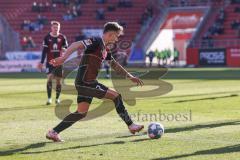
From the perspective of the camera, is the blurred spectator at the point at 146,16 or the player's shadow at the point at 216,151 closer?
the player's shadow at the point at 216,151

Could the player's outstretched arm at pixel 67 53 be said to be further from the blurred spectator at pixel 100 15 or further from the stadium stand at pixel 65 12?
the blurred spectator at pixel 100 15

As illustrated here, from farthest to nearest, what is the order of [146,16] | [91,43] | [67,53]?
1. [146,16]
2. [91,43]
3. [67,53]

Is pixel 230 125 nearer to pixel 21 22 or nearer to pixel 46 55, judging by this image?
pixel 46 55

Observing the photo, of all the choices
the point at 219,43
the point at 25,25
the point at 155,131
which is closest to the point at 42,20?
the point at 25,25

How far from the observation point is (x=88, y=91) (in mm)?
12062

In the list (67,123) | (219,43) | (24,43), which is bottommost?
(67,123)

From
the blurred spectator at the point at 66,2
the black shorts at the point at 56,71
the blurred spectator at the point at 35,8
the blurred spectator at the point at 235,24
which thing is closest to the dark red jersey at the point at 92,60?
the black shorts at the point at 56,71

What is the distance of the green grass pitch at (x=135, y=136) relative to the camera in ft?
34.9

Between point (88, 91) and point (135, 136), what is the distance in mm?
1500

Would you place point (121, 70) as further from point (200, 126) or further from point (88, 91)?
point (200, 126)

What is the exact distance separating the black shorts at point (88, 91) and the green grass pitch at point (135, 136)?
856 mm

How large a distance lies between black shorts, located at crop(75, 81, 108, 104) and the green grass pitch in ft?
2.81

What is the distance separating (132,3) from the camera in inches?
2616

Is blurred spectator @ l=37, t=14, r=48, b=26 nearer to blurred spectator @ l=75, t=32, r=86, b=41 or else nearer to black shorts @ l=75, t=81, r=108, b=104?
blurred spectator @ l=75, t=32, r=86, b=41
